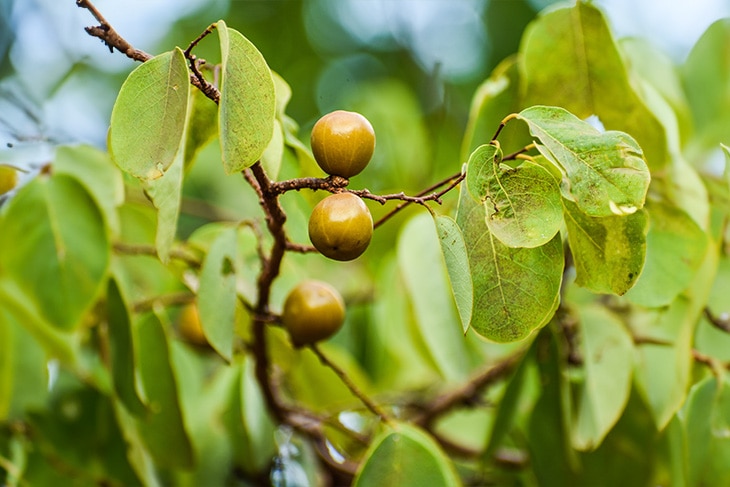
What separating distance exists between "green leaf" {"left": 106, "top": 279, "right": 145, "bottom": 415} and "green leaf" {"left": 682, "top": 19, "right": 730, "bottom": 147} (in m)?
1.25

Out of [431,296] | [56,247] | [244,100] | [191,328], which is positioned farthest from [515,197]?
[191,328]

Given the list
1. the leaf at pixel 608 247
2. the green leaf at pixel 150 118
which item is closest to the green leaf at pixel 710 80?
the leaf at pixel 608 247

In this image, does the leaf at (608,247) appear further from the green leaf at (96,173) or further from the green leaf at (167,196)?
the green leaf at (96,173)

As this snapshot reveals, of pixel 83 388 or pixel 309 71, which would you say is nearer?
pixel 83 388

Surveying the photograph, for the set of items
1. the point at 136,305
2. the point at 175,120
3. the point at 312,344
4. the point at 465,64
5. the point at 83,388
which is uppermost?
the point at 175,120

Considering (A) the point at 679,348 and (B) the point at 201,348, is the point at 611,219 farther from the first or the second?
(B) the point at 201,348

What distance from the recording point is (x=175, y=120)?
786 mm

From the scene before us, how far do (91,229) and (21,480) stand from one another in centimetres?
40

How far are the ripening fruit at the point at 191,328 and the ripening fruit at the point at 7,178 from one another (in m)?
0.41

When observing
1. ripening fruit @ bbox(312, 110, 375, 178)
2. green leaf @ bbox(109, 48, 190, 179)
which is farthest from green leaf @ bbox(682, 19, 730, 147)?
green leaf @ bbox(109, 48, 190, 179)

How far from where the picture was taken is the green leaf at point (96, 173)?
4.17 ft

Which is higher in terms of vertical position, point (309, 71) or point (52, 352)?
point (52, 352)

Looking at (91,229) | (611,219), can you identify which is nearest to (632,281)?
(611,219)

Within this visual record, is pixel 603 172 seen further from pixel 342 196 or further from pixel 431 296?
pixel 431 296
